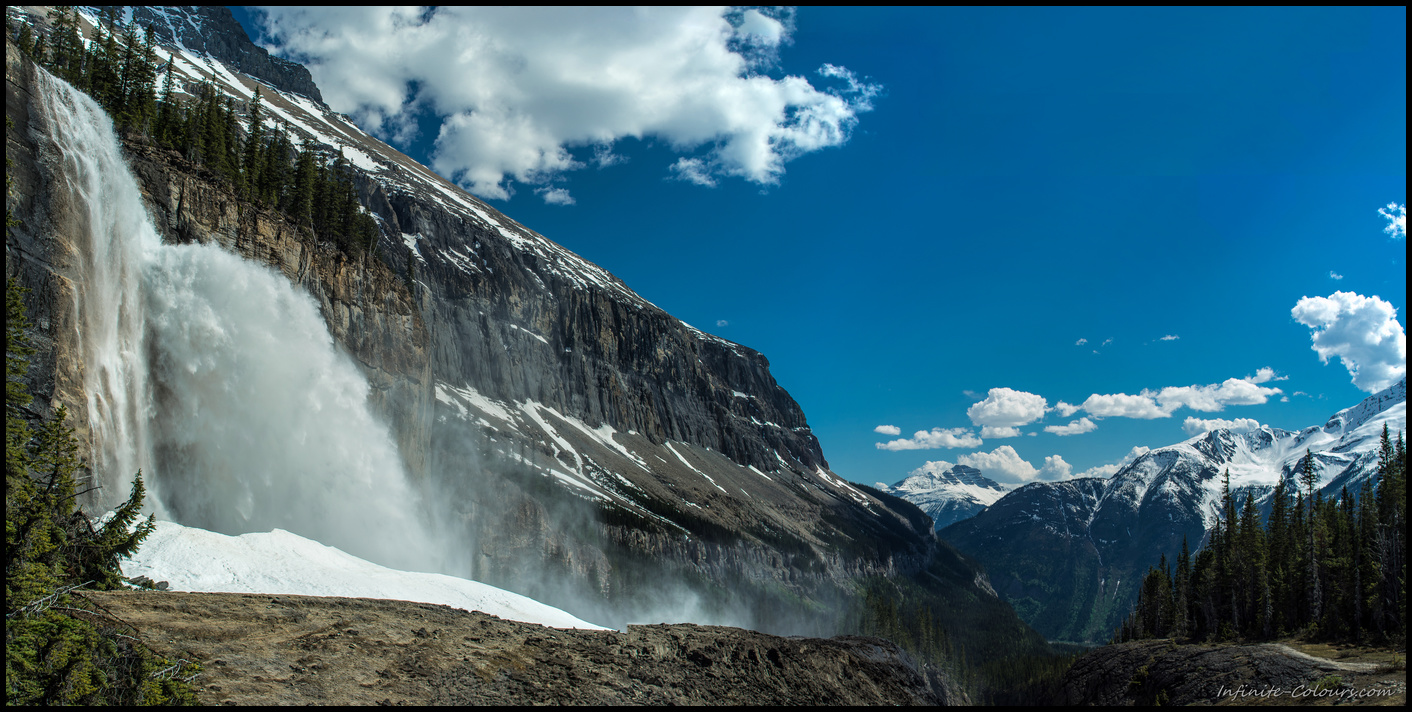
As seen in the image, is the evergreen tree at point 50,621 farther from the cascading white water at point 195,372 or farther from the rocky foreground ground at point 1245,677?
the rocky foreground ground at point 1245,677

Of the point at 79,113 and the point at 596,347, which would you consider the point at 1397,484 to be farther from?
the point at 596,347

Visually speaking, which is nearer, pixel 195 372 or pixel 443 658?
pixel 443 658

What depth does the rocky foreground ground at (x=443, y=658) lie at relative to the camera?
14.2m

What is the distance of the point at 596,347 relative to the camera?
177000mm

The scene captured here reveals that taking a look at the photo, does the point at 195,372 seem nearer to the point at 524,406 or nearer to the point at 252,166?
the point at 252,166

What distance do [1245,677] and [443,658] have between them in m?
36.5

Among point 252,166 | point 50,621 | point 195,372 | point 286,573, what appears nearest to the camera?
point 50,621

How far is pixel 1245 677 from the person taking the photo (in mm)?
32500

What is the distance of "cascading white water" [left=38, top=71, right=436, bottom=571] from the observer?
978 inches

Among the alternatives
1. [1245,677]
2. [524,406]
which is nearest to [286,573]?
[1245,677]

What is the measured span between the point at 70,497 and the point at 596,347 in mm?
160622

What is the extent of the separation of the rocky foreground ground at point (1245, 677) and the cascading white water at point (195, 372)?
133 feet

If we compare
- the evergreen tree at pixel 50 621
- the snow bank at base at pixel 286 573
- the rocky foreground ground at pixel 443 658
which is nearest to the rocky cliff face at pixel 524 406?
the snow bank at base at pixel 286 573

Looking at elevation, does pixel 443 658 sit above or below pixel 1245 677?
above
